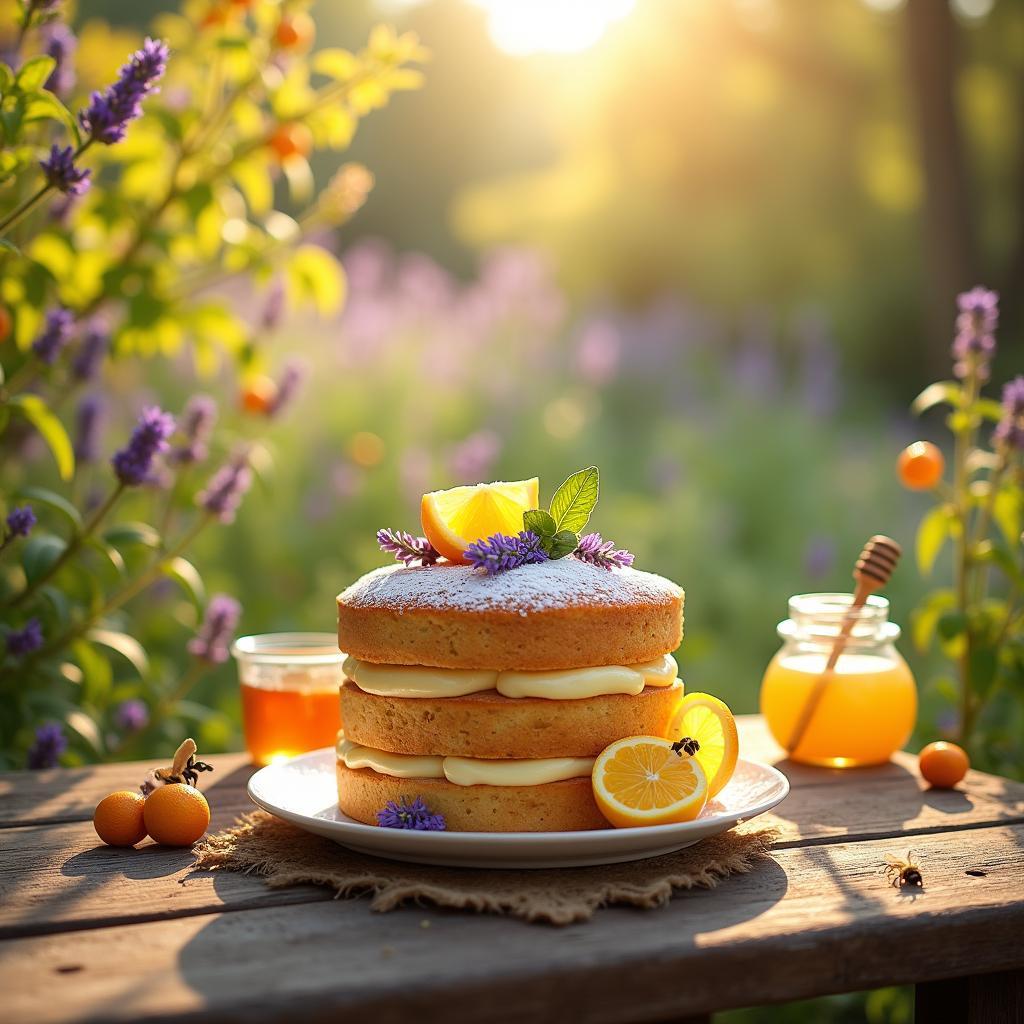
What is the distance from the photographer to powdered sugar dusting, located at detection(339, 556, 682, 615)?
4.92 ft

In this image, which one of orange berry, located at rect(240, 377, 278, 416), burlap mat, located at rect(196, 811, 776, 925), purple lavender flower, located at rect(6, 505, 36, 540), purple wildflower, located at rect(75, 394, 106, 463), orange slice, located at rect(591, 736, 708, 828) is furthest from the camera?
orange berry, located at rect(240, 377, 278, 416)

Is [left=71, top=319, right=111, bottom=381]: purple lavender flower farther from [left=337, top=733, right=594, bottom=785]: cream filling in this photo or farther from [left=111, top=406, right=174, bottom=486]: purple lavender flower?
[left=337, top=733, right=594, bottom=785]: cream filling

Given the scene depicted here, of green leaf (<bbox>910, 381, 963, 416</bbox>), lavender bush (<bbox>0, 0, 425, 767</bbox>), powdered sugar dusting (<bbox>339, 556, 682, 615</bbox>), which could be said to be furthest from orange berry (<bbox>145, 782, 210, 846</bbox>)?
green leaf (<bbox>910, 381, 963, 416</bbox>)

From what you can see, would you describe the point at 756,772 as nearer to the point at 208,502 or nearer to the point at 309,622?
the point at 208,502

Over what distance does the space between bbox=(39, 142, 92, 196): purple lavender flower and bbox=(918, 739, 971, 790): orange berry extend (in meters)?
1.56

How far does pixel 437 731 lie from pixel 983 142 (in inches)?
339

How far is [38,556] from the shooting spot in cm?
212

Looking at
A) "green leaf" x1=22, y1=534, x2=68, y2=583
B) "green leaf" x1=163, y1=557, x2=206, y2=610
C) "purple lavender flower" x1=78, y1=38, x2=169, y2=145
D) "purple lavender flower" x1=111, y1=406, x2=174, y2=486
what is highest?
"purple lavender flower" x1=78, y1=38, x2=169, y2=145

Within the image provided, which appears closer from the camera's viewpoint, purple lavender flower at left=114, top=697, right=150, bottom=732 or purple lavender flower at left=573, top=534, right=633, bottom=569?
purple lavender flower at left=573, top=534, right=633, bottom=569

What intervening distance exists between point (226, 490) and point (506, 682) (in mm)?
1022

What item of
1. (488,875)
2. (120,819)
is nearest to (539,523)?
(488,875)

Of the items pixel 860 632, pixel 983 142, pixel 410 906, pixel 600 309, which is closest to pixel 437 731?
pixel 410 906

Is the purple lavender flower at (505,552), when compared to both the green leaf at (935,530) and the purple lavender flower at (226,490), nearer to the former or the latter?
the purple lavender flower at (226,490)

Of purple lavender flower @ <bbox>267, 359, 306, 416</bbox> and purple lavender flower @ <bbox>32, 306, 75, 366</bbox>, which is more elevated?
purple lavender flower @ <bbox>32, 306, 75, 366</bbox>
